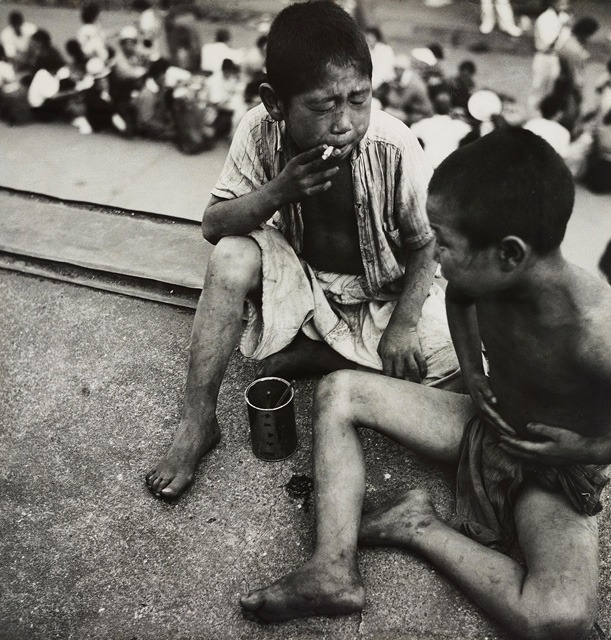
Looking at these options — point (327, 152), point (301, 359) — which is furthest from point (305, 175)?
point (301, 359)

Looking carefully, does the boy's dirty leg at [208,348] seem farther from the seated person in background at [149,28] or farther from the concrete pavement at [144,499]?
the seated person in background at [149,28]

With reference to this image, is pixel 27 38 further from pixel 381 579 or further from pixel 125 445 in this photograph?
pixel 381 579

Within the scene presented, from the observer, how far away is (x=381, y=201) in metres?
2.33

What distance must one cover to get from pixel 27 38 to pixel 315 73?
11.6 feet

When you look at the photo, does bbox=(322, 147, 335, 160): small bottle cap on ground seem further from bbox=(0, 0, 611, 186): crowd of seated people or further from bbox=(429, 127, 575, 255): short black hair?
bbox=(0, 0, 611, 186): crowd of seated people

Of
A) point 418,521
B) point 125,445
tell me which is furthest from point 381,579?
point 125,445

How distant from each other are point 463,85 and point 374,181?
1.10 m

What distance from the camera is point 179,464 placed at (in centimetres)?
227

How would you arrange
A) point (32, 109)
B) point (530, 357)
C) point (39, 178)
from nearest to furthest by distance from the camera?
point (530, 357), point (39, 178), point (32, 109)

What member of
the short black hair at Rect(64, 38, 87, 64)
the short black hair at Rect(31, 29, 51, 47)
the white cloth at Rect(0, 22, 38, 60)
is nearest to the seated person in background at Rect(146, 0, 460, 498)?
the short black hair at Rect(64, 38, 87, 64)

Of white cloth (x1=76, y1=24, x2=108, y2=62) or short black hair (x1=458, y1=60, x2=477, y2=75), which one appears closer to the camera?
short black hair (x1=458, y1=60, x2=477, y2=75)

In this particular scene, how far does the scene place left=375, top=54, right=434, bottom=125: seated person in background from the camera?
127 inches

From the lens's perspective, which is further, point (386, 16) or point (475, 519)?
point (386, 16)

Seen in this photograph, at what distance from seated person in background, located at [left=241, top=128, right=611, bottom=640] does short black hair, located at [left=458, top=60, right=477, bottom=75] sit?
56.8 inches
